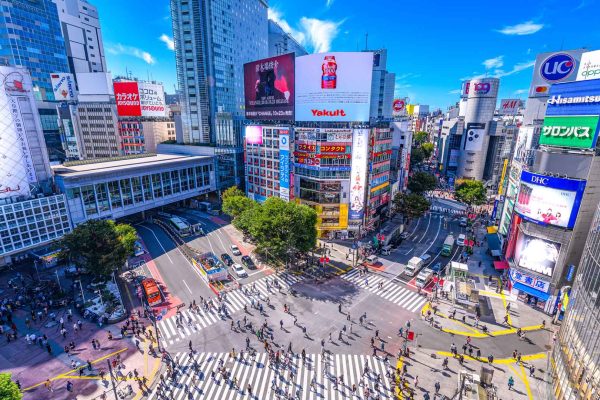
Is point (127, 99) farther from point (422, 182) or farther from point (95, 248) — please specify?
point (422, 182)

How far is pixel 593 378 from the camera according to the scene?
78.0ft

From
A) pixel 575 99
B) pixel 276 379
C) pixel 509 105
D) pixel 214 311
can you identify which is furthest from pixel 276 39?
pixel 276 379

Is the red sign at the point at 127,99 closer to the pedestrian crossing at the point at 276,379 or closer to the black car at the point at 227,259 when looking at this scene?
the black car at the point at 227,259

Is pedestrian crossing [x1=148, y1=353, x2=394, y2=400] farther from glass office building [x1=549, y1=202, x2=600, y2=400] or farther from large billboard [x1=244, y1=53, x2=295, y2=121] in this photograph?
large billboard [x1=244, y1=53, x2=295, y2=121]

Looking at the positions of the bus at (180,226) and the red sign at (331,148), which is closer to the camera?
the red sign at (331,148)

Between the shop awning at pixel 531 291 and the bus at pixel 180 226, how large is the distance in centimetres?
6902

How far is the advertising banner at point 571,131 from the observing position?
129ft

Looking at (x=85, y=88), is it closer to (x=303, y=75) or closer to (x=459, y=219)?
(x=303, y=75)

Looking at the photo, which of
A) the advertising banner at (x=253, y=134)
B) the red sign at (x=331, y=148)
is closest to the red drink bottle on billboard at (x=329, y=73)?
the red sign at (x=331, y=148)

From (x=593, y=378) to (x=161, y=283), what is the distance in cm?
5638

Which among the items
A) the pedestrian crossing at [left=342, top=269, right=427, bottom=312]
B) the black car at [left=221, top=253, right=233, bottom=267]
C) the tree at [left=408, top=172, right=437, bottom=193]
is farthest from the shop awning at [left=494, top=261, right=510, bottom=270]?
the black car at [left=221, top=253, right=233, bottom=267]

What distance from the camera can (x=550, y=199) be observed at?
42.2 metres

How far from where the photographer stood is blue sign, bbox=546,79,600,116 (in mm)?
38344

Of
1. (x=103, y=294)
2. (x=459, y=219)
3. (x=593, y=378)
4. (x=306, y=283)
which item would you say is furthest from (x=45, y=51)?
(x=593, y=378)
